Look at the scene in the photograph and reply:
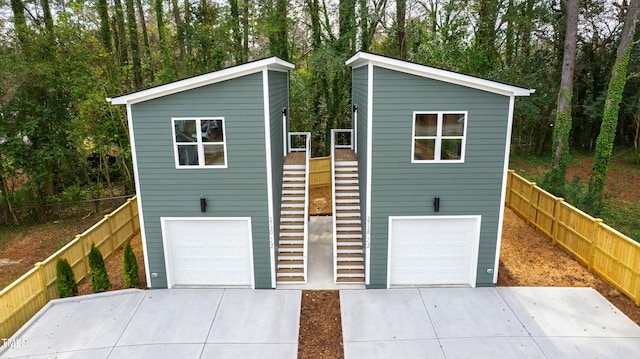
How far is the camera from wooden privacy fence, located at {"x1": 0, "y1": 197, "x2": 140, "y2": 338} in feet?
25.5

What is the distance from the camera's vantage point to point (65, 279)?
9094mm

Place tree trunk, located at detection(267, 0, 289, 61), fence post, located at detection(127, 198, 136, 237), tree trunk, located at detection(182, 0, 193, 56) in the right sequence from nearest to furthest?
fence post, located at detection(127, 198, 136, 237)
tree trunk, located at detection(267, 0, 289, 61)
tree trunk, located at detection(182, 0, 193, 56)

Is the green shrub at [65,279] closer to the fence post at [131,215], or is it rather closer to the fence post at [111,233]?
the fence post at [111,233]

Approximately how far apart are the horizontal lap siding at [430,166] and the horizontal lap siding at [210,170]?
2.67 metres

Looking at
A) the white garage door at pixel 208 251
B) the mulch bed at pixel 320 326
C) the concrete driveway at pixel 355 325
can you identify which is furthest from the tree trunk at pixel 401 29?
the mulch bed at pixel 320 326

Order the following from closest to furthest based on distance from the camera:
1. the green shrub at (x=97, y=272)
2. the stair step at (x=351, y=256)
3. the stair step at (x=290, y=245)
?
the green shrub at (x=97, y=272) < the stair step at (x=351, y=256) < the stair step at (x=290, y=245)

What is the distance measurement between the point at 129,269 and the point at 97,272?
674 millimetres

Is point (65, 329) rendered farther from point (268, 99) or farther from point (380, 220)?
point (380, 220)

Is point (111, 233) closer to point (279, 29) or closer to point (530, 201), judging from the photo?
point (279, 29)

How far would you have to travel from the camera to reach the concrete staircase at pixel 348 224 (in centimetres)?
1008

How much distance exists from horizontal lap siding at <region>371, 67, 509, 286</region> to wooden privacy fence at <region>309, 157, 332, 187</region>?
26.5 feet

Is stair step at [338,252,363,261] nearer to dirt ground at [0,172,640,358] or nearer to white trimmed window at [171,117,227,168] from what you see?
dirt ground at [0,172,640,358]

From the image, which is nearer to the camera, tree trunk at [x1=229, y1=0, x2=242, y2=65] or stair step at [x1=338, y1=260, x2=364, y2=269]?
stair step at [x1=338, y1=260, x2=364, y2=269]

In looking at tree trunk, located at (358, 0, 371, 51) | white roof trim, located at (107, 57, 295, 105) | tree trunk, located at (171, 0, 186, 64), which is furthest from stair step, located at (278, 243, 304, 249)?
tree trunk, located at (171, 0, 186, 64)
